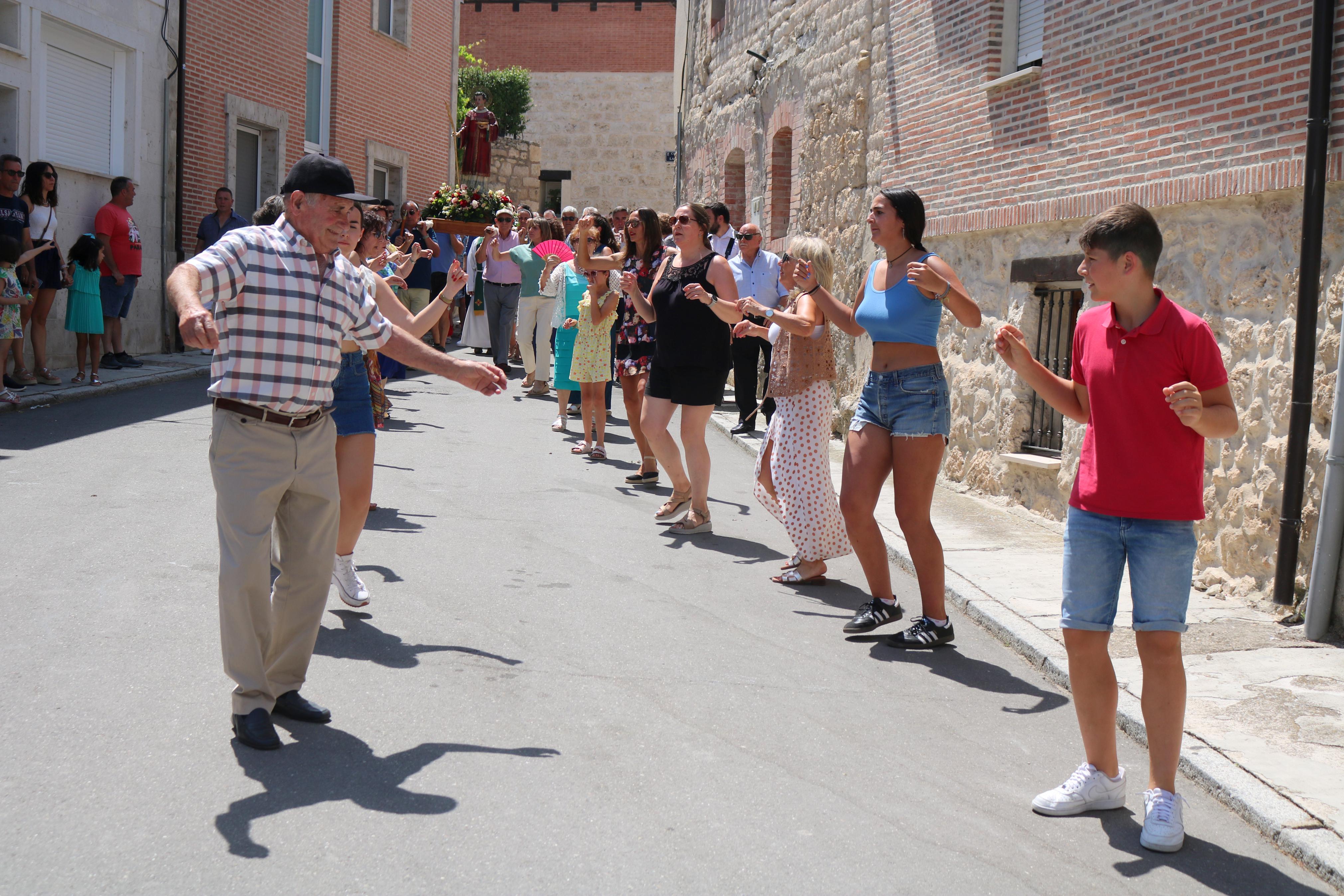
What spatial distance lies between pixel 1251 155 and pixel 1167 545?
398cm

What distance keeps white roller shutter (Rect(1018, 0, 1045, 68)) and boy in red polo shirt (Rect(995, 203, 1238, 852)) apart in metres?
6.43

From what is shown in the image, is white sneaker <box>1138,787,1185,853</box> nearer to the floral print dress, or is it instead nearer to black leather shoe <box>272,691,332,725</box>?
black leather shoe <box>272,691,332,725</box>

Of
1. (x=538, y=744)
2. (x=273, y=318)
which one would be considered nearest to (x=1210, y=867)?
(x=538, y=744)

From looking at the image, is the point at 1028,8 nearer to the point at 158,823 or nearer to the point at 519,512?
the point at 519,512

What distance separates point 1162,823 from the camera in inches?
147

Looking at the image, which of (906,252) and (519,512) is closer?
(906,252)

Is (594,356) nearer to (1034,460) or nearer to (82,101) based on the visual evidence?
(1034,460)

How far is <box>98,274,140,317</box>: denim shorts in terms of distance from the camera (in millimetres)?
14672

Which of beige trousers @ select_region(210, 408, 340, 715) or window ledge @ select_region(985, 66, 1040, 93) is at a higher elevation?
window ledge @ select_region(985, 66, 1040, 93)

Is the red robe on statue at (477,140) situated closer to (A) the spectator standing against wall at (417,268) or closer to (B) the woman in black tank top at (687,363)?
(A) the spectator standing against wall at (417,268)

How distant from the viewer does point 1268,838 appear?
152 inches

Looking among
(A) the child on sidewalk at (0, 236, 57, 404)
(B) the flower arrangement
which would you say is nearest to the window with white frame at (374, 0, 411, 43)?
(B) the flower arrangement

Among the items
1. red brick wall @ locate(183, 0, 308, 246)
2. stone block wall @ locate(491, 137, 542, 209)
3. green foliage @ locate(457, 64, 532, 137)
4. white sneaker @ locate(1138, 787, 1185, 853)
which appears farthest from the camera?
green foliage @ locate(457, 64, 532, 137)

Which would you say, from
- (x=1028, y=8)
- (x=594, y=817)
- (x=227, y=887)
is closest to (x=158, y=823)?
(x=227, y=887)
